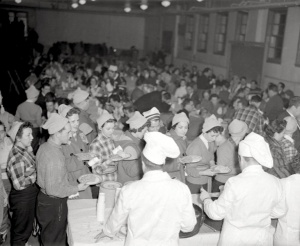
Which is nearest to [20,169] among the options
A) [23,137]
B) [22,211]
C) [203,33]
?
[23,137]

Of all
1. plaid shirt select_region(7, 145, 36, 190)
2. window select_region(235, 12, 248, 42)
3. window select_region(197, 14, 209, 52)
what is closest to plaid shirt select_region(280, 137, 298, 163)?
plaid shirt select_region(7, 145, 36, 190)

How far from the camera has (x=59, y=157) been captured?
365cm

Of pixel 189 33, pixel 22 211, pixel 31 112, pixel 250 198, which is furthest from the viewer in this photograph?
pixel 189 33

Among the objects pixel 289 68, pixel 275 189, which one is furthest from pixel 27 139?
pixel 289 68

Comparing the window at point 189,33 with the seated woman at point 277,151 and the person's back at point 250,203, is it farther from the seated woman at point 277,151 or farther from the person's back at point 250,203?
the person's back at point 250,203

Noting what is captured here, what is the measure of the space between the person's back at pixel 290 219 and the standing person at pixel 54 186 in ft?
6.58

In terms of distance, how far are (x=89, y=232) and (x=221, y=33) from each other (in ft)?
47.9

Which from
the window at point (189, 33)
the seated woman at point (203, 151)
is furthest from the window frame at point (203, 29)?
the seated woman at point (203, 151)

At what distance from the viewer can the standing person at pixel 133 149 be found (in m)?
4.30

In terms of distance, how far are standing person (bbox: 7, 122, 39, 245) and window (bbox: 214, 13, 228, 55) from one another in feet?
43.8

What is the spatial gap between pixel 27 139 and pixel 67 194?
34.3 inches

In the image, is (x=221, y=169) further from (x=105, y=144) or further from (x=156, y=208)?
(x=156, y=208)

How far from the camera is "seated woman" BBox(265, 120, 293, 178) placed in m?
4.24

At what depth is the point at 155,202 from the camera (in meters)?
2.58
